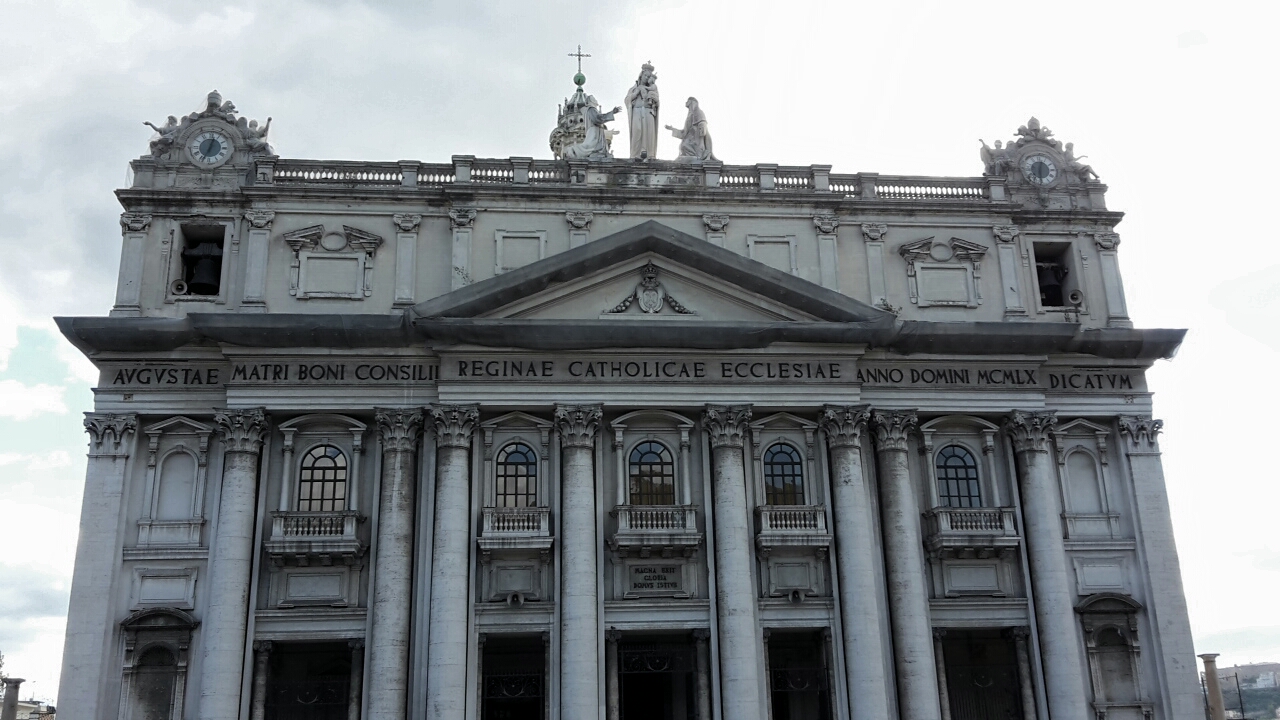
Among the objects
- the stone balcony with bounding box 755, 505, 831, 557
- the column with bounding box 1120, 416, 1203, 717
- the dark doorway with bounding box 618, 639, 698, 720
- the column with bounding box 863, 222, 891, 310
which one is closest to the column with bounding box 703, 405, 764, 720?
the stone balcony with bounding box 755, 505, 831, 557

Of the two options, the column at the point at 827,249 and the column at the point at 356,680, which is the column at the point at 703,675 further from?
the column at the point at 827,249

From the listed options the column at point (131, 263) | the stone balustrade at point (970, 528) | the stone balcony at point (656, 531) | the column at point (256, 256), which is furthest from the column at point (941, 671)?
the column at point (131, 263)

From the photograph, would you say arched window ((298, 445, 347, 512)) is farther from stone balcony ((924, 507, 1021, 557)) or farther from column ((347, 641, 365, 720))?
stone balcony ((924, 507, 1021, 557))

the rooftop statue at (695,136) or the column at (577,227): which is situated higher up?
the rooftop statue at (695,136)

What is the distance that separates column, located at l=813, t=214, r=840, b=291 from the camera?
3189 centimetres

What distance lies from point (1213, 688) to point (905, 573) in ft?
37.8

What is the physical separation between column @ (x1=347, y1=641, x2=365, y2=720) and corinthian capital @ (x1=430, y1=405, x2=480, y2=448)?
18.0ft

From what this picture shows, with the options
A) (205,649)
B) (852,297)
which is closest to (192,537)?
(205,649)

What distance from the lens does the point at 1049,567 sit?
2953cm

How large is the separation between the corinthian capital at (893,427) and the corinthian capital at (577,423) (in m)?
7.68

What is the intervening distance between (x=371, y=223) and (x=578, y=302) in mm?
6577

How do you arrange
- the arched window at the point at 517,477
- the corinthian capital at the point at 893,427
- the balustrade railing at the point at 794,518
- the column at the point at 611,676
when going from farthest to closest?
the corinthian capital at the point at 893,427 → the arched window at the point at 517,477 → the balustrade railing at the point at 794,518 → the column at the point at 611,676

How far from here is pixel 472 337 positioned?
2905 cm

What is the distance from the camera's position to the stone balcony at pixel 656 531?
93.4 ft
